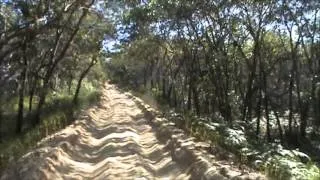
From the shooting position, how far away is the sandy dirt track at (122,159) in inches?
442

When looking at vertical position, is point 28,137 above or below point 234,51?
below

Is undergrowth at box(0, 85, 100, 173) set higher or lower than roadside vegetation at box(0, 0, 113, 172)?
lower

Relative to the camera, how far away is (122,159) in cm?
1409

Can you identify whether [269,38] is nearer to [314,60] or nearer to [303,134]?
[314,60]

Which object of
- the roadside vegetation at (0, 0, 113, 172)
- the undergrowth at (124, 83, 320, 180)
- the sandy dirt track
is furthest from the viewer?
the roadside vegetation at (0, 0, 113, 172)

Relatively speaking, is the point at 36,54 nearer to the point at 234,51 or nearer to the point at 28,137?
the point at 28,137

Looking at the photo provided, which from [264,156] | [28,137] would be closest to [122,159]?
[264,156]

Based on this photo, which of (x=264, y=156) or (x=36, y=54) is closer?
(x=264, y=156)

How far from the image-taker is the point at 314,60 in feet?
119

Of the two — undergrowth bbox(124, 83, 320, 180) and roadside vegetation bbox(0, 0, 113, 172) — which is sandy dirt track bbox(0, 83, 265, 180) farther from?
roadside vegetation bbox(0, 0, 113, 172)

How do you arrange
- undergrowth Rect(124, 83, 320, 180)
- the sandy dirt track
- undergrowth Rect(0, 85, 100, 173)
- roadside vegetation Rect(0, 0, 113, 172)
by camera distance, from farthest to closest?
roadside vegetation Rect(0, 0, 113, 172), undergrowth Rect(0, 85, 100, 173), the sandy dirt track, undergrowth Rect(124, 83, 320, 180)

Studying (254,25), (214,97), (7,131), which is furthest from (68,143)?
(214,97)

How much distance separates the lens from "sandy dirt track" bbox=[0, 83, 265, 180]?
11234mm

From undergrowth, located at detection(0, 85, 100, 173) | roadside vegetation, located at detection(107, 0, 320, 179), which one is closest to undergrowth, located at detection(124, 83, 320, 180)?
roadside vegetation, located at detection(107, 0, 320, 179)
